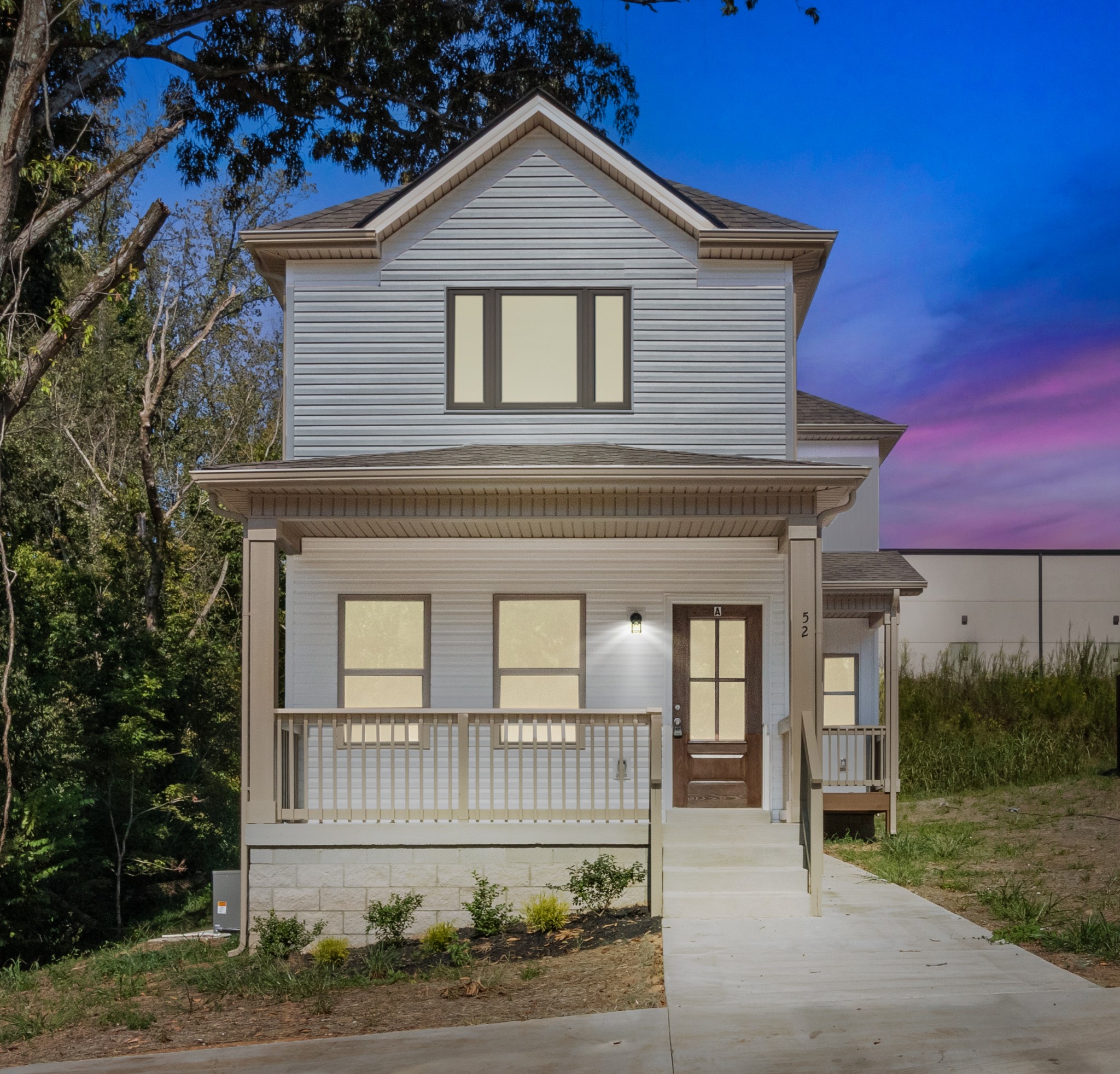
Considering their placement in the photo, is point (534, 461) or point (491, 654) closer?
point (534, 461)

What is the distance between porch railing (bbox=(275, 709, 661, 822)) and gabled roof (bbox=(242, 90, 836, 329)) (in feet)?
17.1

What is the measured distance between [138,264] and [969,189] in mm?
42064

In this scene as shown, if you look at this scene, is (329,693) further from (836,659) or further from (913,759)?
(913,759)

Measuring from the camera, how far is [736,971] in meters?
7.60

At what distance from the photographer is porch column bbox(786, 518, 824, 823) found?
10.4 meters

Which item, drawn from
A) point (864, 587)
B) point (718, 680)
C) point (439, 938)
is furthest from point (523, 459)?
point (864, 587)

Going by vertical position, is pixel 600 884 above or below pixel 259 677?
below

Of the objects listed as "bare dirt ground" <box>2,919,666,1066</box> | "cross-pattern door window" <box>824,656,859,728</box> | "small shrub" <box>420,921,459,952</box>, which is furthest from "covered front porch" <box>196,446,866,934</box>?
"cross-pattern door window" <box>824,656,859,728</box>

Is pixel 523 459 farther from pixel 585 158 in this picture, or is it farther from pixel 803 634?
pixel 585 158

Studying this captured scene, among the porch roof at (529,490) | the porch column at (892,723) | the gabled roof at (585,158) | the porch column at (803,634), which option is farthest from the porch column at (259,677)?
the porch column at (892,723)

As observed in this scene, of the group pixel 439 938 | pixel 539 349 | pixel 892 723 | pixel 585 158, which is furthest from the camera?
pixel 892 723

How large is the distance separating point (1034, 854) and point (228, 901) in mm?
8646

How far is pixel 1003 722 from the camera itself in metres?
21.9

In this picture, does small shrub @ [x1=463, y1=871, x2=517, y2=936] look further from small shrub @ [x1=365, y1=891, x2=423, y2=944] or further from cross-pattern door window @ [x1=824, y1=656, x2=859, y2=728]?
cross-pattern door window @ [x1=824, y1=656, x2=859, y2=728]
